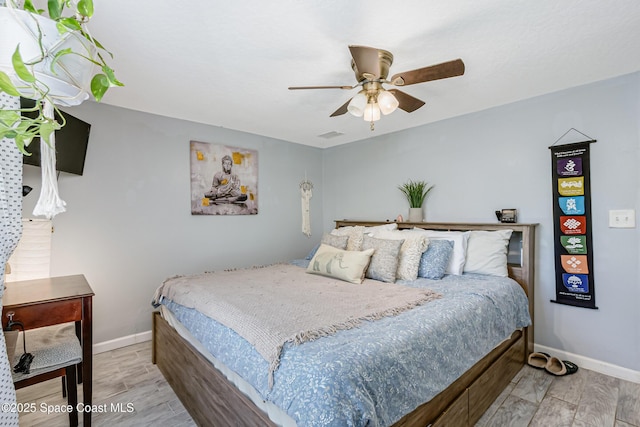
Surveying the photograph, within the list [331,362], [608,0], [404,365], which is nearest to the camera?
[331,362]

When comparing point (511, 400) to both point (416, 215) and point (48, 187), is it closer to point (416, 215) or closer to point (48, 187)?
point (416, 215)

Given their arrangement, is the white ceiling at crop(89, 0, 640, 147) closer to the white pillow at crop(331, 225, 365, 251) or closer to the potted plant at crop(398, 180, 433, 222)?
the potted plant at crop(398, 180, 433, 222)

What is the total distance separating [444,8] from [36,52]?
1.78m

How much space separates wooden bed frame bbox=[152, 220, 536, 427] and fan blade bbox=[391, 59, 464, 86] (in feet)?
5.72

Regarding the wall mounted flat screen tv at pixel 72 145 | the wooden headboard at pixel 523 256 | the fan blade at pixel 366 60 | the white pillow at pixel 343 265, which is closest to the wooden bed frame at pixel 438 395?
the wooden headboard at pixel 523 256

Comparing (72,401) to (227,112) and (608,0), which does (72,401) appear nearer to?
(227,112)

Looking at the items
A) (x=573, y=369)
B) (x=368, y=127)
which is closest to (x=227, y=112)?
(x=368, y=127)

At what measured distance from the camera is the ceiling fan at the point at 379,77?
1.74 metres

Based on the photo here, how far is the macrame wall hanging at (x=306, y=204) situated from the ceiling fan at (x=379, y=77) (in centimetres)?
260

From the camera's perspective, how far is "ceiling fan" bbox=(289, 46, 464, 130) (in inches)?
68.5

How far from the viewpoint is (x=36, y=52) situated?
653 millimetres

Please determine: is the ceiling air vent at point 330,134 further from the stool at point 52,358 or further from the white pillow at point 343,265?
the stool at point 52,358

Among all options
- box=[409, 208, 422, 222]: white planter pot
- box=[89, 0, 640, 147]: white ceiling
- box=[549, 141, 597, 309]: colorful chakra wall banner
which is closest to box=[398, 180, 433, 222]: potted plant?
box=[409, 208, 422, 222]: white planter pot

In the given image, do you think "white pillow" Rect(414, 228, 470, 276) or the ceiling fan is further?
"white pillow" Rect(414, 228, 470, 276)
